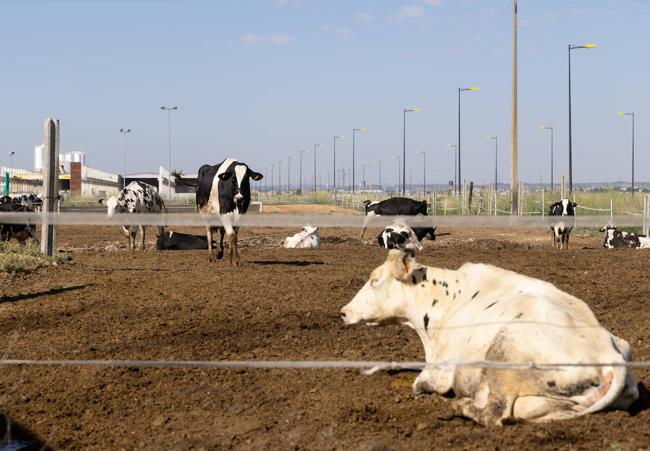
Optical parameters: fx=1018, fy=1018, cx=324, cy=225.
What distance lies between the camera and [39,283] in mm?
14773

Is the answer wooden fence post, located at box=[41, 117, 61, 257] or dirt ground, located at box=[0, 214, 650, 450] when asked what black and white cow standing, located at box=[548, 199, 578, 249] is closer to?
dirt ground, located at box=[0, 214, 650, 450]

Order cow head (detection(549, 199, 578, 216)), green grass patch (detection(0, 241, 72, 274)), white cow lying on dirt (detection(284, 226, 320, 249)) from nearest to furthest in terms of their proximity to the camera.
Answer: green grass patch (detection(0, 241, 72, 274)) < white cow lying on dirt (detection(284, 226, 320, 249)) < cow head (detection(549, 199, 578, 216))

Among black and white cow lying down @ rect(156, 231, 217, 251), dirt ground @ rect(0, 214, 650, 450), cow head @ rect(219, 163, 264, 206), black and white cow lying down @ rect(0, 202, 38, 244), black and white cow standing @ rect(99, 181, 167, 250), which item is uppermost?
cow head @ rect(219, 163, 264, 206)

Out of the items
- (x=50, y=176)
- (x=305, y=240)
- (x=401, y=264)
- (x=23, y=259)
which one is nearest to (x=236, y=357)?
(x=401, y=264)

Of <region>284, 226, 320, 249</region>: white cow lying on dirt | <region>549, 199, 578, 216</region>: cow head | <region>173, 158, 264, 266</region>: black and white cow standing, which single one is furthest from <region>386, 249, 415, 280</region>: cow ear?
<region>549, 199, 578, 216</region>: cow head

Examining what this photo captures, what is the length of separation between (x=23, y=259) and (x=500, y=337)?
12.0 m

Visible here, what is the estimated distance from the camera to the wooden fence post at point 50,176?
18.0 m

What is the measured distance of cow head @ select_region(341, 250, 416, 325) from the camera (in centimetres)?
791

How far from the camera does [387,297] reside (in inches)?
313

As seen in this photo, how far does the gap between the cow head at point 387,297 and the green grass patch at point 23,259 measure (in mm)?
9399

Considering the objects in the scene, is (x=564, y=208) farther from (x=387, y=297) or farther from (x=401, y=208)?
(x=387, y=297)

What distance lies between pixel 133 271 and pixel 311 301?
17.4 ft

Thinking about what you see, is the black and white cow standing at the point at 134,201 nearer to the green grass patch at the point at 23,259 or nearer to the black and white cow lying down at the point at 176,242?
the black and white cow lying down at the point at 176,242

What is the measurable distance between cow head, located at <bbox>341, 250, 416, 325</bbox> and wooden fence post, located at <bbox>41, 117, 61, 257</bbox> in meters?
10.9
